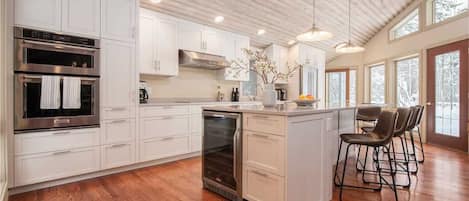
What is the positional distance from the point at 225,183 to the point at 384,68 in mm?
6252

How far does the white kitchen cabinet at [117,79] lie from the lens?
3.21 meters

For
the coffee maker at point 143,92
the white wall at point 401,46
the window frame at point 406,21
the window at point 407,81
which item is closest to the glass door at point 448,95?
the white wall at point 401,46

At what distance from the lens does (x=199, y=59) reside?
436 centimetres

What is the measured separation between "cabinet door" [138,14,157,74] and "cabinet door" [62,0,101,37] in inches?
29.6

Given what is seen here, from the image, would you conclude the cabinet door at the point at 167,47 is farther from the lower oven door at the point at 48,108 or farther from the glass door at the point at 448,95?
the glass door at the point at 448,95

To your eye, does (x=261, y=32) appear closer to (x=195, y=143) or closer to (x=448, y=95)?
(x=195, y=143)

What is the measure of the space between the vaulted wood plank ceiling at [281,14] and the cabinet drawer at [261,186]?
2.94 metres

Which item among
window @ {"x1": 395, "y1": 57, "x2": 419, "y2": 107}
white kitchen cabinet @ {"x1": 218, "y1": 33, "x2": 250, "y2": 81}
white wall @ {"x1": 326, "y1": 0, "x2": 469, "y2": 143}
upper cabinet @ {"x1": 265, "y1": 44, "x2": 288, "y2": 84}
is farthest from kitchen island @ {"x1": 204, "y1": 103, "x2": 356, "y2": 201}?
window @ {"x1": 395, "y1": 57, "x2": 419, "y2": 107}

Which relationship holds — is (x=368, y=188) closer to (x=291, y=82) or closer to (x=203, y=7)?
(x=203, y=7)

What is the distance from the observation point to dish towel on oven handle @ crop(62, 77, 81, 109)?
290 cm

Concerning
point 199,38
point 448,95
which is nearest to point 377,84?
point 448,95

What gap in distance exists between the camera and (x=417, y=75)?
581 cm

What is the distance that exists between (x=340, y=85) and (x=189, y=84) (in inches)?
221

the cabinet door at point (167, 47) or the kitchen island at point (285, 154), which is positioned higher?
the cabinet door at point (167, 47)
